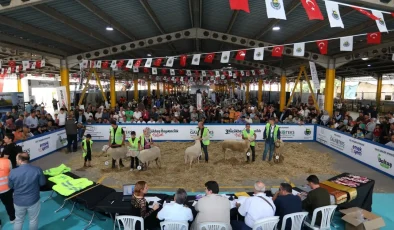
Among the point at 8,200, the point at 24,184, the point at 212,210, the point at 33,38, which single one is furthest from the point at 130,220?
the point at 33,38

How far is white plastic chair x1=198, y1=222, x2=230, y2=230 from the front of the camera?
4137 mm

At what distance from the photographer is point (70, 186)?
254 inches

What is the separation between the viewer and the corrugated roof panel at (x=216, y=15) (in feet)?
37.2

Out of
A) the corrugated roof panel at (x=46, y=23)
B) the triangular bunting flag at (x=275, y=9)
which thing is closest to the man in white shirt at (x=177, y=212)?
the triangular bunting flag at (x=275, y=9)

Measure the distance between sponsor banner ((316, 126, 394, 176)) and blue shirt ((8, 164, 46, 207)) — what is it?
1094cm

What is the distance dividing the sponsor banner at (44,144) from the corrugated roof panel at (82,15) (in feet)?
18.1

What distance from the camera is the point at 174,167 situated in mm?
9812

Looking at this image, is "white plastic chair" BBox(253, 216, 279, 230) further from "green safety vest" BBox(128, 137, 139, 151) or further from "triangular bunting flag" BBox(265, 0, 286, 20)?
"green safety vest" BBox(128, 137, 139, 151)

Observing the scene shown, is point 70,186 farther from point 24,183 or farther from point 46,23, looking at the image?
point 46,23

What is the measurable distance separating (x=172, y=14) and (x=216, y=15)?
2229 millimetres

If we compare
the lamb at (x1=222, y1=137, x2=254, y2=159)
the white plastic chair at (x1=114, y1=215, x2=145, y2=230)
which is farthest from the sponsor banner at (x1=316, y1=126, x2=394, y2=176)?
the white plastic chair at (x1=114, y1=215, x2=145, y2=230)

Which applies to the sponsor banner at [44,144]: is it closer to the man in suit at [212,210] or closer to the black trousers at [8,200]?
the black trousers at [8,200]

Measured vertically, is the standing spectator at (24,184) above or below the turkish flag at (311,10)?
below

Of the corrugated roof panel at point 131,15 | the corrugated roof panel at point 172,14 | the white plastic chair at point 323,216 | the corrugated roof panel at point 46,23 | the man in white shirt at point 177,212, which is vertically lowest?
the white plastic chair at point 323,216
